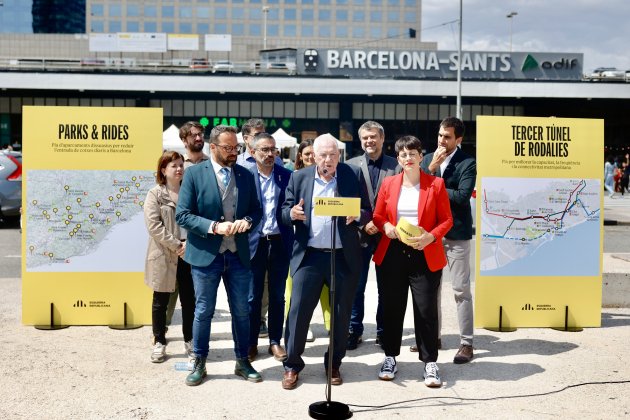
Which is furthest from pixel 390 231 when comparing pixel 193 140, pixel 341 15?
pixel 341 15

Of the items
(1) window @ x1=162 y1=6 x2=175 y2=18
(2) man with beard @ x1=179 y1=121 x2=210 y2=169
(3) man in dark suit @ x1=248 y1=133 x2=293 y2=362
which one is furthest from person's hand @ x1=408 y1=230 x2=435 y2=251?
(1) window @ x1=162 y1=6 x2=175 y2=18

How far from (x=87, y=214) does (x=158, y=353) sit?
1974 millimetres

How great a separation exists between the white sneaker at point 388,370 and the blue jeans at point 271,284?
113cm

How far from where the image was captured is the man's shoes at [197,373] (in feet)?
18.9

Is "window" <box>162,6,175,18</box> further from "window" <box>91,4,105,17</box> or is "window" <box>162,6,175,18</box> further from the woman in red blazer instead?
the woman in red blazer

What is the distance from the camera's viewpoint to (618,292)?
884 centimetres

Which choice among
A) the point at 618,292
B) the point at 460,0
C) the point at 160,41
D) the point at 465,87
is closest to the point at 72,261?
the point at 618,292

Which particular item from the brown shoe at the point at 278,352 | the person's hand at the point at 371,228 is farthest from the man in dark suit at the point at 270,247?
the person's hand at the point at 371,228

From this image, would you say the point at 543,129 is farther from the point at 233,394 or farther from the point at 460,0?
the point at 460,0

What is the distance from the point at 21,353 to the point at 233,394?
222 centimetres

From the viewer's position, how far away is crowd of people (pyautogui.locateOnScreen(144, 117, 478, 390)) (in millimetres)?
5828

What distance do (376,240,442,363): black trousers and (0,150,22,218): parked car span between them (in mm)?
13698

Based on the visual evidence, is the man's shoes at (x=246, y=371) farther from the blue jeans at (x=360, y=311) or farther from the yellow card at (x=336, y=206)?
the yellow card at (x=336, y=206)

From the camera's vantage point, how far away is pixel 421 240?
5.79m
